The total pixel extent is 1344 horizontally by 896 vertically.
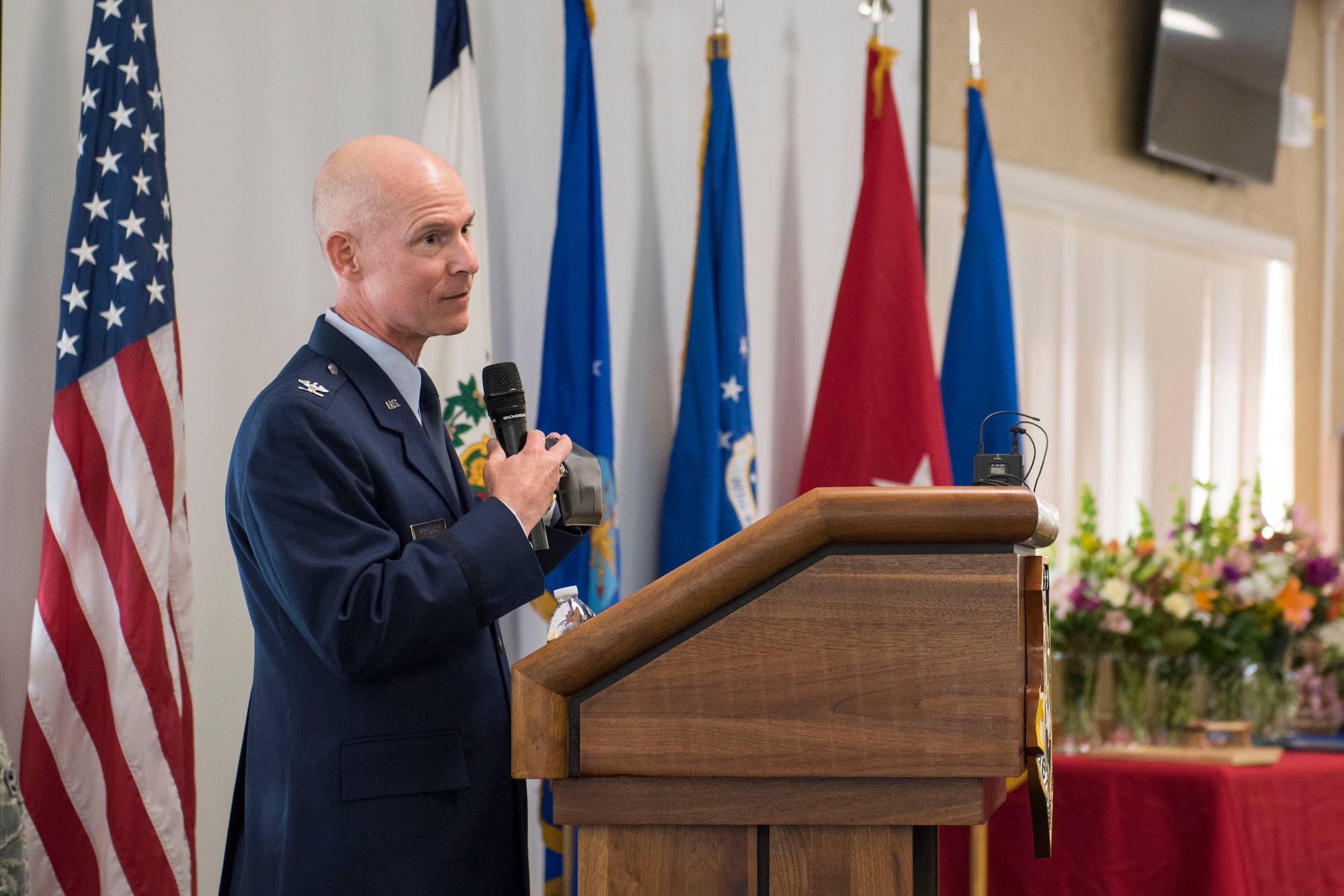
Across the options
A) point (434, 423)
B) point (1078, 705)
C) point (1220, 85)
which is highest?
point (1220, 85)

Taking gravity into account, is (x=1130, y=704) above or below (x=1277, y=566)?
below

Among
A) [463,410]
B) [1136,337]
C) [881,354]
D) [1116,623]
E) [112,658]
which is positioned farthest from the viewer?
[1136,337]

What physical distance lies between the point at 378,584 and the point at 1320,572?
2522 mm

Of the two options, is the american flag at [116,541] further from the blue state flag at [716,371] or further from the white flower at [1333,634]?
the white flower at [1333,634]

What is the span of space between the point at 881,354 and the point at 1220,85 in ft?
9.29

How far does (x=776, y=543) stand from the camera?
99cm

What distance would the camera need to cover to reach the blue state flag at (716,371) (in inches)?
123

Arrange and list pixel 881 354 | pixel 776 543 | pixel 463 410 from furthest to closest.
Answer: pixel 881 354 → pixel 463 410 → pixel 776 543

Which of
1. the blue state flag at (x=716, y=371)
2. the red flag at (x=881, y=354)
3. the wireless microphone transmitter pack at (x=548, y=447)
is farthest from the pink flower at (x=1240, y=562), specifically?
the wireless microphone transmitter pack at (x=548, y=447)

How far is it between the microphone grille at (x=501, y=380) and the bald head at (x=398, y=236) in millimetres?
65

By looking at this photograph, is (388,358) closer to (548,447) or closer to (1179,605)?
(548,447)

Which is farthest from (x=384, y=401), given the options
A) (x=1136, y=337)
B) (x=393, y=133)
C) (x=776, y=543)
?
(x=1136, y=337)

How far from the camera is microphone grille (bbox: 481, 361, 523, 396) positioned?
1.44 m

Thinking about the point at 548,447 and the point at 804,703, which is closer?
the point at 804,703
